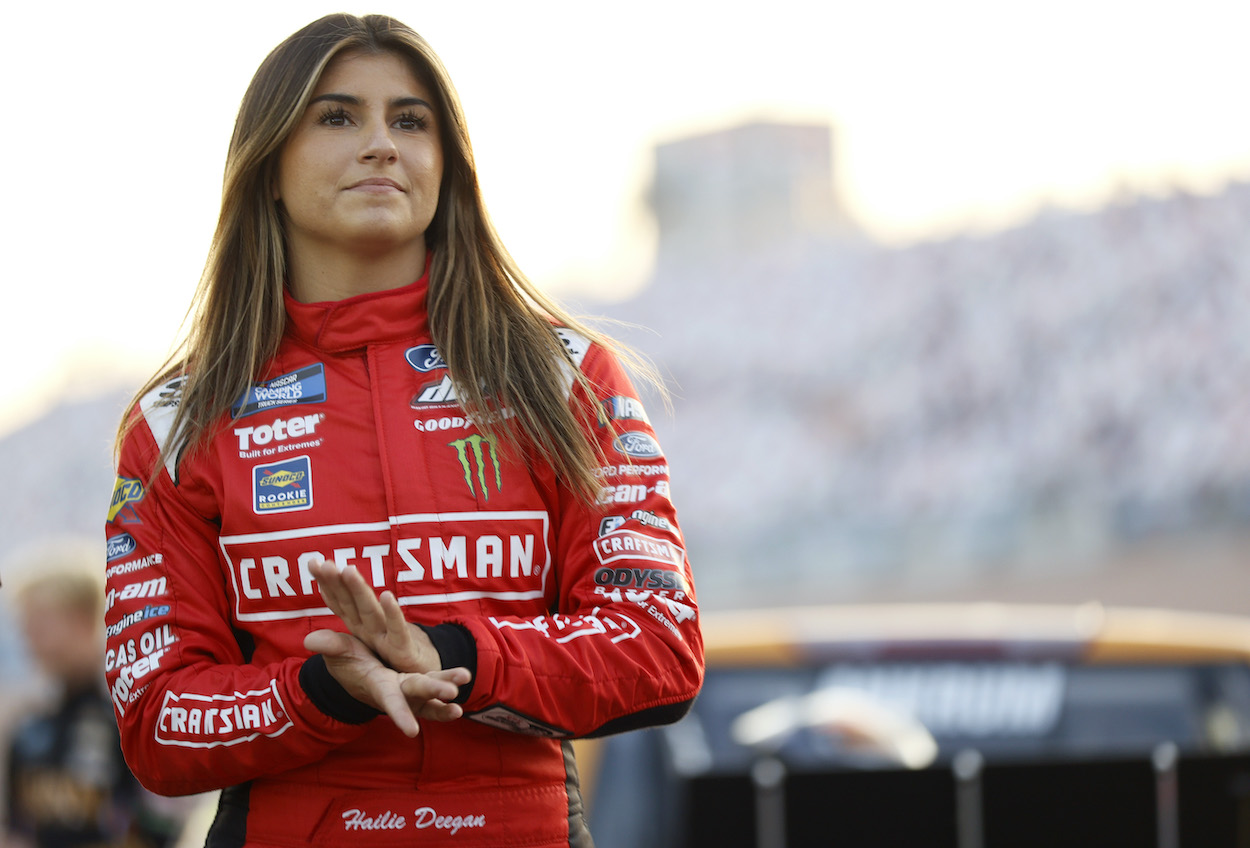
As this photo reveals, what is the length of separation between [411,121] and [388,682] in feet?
2.84

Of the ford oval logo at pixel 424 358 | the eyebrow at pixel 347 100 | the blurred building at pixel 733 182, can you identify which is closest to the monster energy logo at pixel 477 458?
the ford oval logo at pixel 424 358

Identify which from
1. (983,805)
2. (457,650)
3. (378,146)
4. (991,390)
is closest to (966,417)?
(991,390)

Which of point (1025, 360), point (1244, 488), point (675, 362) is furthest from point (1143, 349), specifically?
point (675, 362)

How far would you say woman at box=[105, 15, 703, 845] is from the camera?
1900 millimetres

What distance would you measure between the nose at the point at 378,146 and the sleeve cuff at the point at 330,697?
721mm

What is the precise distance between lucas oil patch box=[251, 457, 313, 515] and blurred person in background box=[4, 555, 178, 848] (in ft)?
8.64

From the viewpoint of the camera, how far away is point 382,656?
1.82 m

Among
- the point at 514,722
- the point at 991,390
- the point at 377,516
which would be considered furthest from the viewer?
the point at 991,390

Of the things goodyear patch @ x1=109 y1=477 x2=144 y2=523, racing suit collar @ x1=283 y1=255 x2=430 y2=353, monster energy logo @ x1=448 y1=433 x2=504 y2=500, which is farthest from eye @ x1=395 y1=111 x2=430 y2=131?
goodyear patch @ x1=109 y1=477 x2=144 y2=523

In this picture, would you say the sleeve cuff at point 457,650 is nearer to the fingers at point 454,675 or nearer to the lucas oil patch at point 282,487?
the fingers at point 454,675

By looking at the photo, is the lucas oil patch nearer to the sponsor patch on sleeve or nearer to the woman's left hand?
the woman's left hand

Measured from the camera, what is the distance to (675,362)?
35406mm

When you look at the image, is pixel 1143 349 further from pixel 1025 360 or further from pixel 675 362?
pixel 675 362

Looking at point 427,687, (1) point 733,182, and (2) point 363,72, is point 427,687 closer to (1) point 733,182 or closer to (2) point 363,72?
(2) point 363,72
